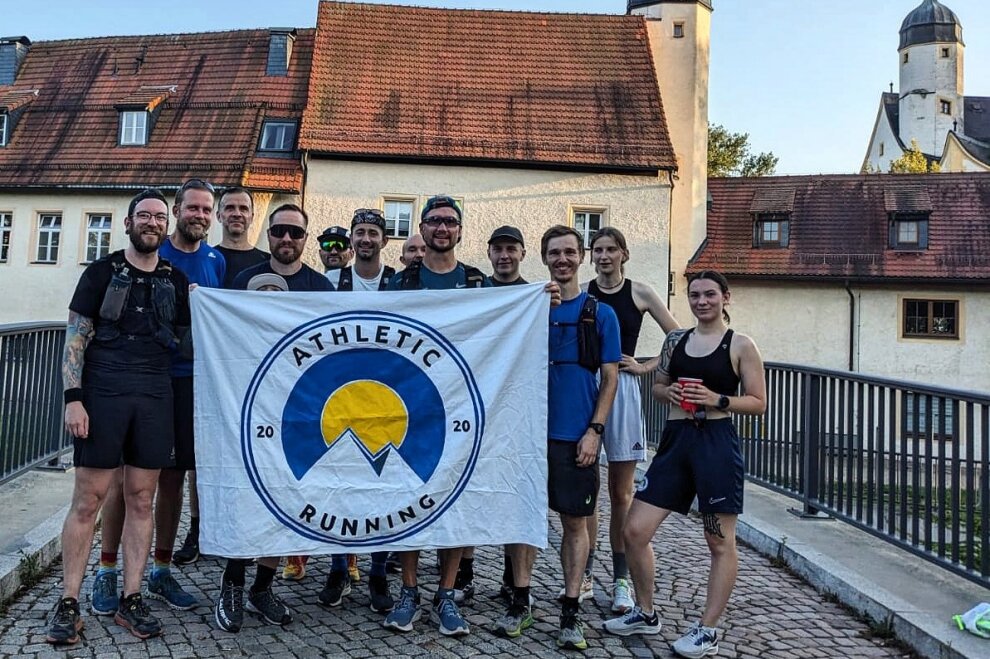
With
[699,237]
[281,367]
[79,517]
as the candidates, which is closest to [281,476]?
[281,367]

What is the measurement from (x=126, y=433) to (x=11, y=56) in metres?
30.7

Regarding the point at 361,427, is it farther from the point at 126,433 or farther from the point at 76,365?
the point at 76,365

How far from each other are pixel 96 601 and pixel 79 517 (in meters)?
0.56

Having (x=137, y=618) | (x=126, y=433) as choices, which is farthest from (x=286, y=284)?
(x=137, y=618)

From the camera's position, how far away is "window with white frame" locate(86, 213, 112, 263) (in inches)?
963

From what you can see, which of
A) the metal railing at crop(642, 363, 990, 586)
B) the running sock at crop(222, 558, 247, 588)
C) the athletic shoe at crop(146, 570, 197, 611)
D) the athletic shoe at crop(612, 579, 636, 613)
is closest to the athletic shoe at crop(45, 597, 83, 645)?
the athletic shoe at crop(146, 570, 197, 611)

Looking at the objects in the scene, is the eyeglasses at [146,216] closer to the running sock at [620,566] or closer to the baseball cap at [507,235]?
the baseball cap at [507,235]

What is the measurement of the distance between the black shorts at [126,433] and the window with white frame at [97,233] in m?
22.8

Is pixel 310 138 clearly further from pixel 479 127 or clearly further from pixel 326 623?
pixel 326 623

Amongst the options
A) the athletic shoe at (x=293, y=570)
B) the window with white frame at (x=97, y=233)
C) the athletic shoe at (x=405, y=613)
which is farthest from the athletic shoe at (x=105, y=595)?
the window with white frame at (x=97, y=233)

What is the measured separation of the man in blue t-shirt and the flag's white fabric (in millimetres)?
90

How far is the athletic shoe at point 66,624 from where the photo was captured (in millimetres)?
3814

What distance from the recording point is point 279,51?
26297 mm

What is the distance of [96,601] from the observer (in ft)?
14.0
